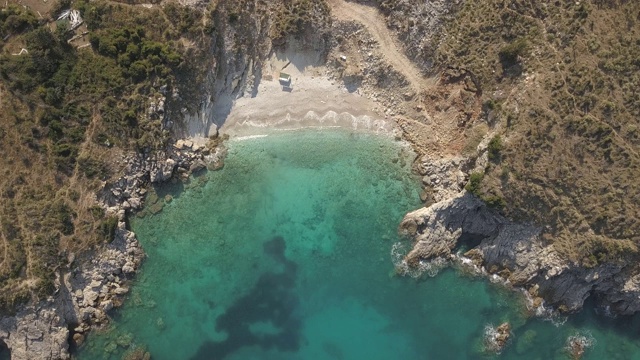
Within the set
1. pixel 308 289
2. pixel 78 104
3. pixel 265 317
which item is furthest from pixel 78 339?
pixel 308 289

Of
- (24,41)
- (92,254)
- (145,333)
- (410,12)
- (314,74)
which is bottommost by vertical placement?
(145,333)

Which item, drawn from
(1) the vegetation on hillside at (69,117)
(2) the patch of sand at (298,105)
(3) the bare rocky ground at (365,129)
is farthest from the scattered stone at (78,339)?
(2) the patch of sand at (298,105)

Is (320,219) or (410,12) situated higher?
(410,12)

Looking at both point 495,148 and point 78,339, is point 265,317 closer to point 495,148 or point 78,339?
point 78,339

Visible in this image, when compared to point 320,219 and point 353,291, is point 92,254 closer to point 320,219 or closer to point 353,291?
point 320,219

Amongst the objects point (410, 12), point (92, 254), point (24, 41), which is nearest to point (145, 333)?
point (92, 254)

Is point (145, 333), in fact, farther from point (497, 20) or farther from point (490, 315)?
point (497, 20)

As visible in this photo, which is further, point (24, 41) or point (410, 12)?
point (410, 12)
